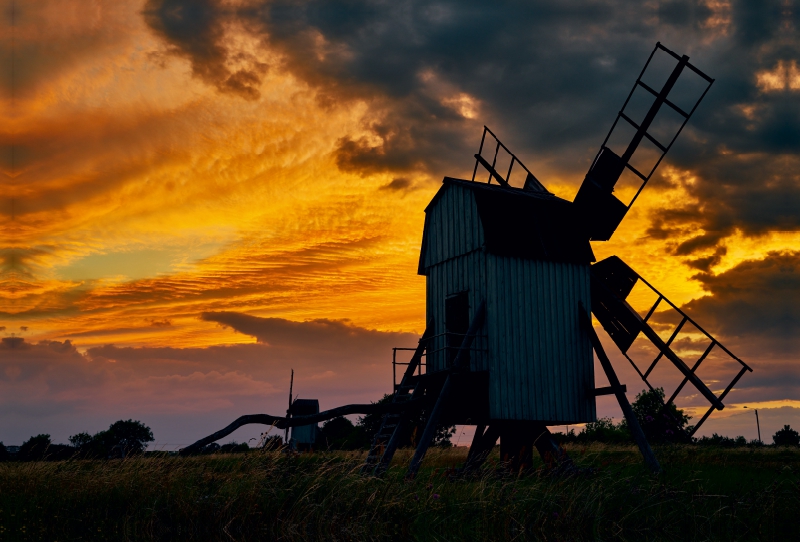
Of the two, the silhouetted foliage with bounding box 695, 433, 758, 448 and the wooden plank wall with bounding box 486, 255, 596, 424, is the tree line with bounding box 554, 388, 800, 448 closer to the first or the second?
the silhouetted foliage with bounding box 695, 433, 758, 448

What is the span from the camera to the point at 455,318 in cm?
2041

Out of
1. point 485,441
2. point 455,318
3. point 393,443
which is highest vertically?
point 455,318

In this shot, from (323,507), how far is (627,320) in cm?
1281

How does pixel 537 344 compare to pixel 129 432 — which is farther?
pixel 129 432

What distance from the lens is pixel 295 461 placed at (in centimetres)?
1282

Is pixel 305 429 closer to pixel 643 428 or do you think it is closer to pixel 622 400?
pixel 643 428

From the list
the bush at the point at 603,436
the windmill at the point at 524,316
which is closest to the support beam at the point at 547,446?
the windmill at the point at 524,316

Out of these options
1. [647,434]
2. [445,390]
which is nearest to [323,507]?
[445,390]

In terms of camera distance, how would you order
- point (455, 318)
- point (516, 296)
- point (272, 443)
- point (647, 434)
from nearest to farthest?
point (272, 443) < point (516, 296) < point (455, 318) < point (647, 434)

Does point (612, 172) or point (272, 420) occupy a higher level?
point (612, 172)

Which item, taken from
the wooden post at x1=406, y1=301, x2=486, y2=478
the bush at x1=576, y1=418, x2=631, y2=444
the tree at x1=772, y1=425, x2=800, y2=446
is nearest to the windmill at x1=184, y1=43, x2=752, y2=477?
the wooden post at x1=406, y1=301, x2=486, y2=478

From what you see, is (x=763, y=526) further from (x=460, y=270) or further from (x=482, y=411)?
(x=460, y=270)

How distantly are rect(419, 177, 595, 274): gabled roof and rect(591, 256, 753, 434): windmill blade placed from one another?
95 cm

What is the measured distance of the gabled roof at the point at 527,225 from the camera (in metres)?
19.5
